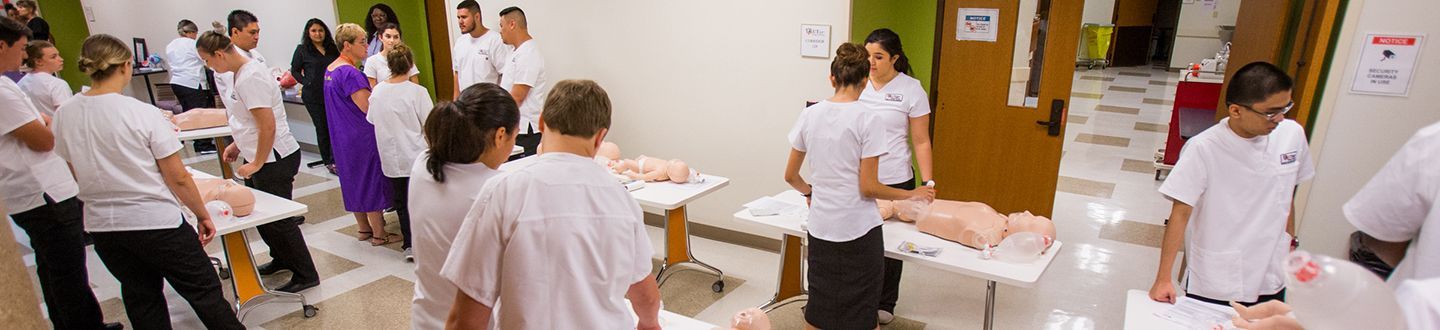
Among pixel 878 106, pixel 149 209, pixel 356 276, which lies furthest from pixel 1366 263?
pixel 356 276

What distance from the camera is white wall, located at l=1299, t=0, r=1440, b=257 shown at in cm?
272

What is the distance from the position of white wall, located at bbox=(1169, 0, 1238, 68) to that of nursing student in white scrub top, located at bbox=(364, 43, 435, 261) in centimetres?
1246

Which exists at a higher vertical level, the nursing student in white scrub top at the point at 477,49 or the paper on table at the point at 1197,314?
the nursing student in white scrub top at the point at 477,49

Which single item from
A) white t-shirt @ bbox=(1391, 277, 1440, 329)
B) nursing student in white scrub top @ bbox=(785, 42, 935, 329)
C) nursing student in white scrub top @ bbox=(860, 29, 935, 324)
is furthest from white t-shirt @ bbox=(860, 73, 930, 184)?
white t-shirt @ bbox=(1391, 277, 1440, 329)

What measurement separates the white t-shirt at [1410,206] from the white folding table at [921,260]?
90cm

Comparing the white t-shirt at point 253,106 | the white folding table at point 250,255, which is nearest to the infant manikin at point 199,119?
the white t-shirt at point 253,106

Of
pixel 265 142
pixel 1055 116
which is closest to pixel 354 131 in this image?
pixel 265 142

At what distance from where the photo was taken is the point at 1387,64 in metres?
2.77

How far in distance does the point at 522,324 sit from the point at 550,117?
1.55ft

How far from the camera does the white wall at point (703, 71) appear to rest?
4.08 m

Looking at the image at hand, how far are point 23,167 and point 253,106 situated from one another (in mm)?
927

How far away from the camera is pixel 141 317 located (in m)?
2.92

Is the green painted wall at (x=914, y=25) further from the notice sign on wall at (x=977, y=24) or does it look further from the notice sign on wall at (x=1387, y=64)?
the notice sign on wall at (x=1387, y=64)

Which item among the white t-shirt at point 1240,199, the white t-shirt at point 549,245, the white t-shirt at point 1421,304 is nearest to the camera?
the white t-shirt at point 1421,304
